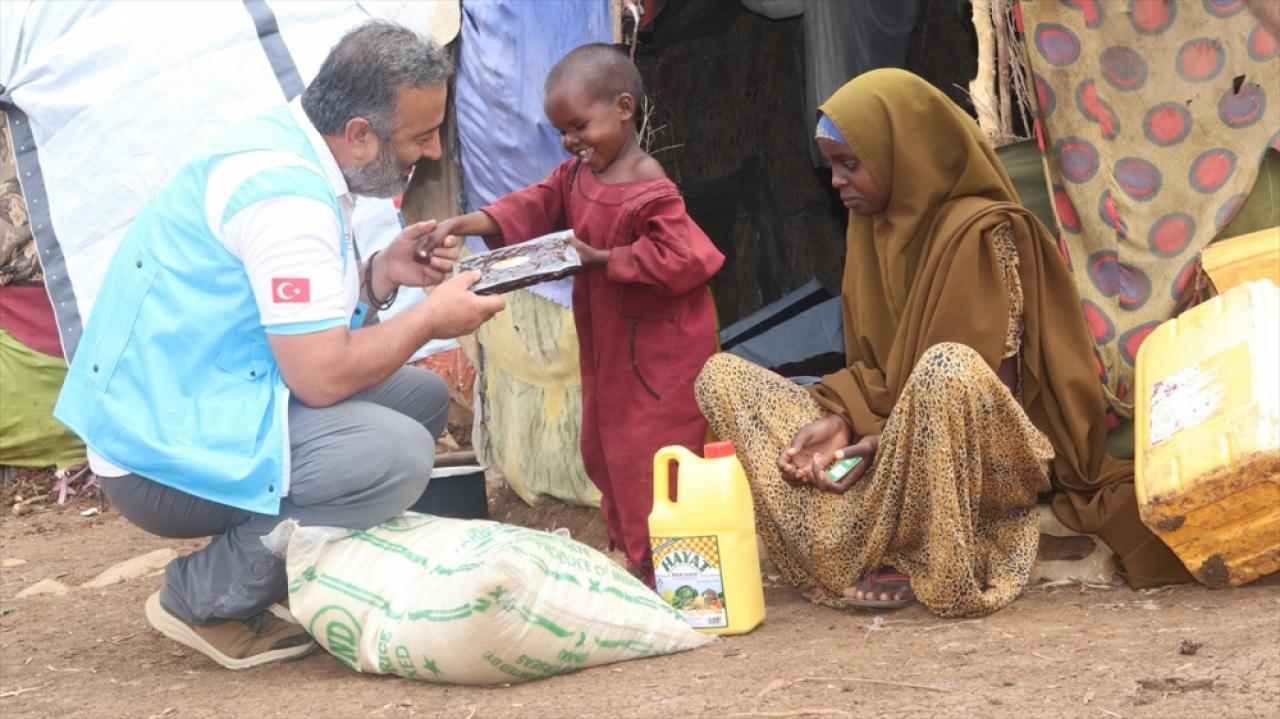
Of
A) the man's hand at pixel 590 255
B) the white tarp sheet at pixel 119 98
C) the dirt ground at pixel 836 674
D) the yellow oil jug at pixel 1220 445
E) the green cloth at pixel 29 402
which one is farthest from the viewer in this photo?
the green cloth at pixel 29 402

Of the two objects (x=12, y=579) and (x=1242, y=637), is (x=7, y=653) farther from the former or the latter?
(x=1242, y=637)

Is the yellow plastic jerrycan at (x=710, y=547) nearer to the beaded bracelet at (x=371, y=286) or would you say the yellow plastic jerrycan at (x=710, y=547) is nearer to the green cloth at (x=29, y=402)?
the beaded bracelet at (x=371, y=286)

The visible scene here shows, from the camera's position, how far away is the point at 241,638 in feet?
10.4

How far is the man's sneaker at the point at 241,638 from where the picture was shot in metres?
3.14

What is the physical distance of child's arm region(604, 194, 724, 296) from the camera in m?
3.47

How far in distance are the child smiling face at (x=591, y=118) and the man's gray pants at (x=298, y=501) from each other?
3.18 feet

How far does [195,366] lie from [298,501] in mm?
356

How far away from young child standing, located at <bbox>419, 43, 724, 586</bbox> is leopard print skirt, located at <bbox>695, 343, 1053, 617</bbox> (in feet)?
1.03

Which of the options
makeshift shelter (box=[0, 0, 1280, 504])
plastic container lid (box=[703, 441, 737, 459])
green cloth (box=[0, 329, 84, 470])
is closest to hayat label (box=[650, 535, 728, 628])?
plastic container lid (box=[703, 441, 737, 459])

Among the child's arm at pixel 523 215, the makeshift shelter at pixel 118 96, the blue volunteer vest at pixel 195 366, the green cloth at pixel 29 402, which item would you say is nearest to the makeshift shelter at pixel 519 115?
the makeshift shelter at pixel 118 96

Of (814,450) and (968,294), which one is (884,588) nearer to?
(814,450)

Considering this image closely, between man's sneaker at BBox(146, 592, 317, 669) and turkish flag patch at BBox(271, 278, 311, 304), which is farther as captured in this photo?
man's sneaker at BBox(146, 592, 317, 669)

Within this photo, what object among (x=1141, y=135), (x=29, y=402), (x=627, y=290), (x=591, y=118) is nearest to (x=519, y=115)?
(x=591, y=118)

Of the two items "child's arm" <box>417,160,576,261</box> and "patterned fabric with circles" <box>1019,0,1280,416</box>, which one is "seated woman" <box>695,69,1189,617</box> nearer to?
"patterned fabric with circles" <box>1019,0,1280,416</box>
